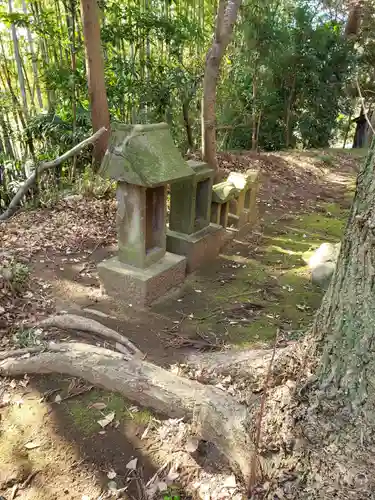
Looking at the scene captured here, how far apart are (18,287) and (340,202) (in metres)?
7.52

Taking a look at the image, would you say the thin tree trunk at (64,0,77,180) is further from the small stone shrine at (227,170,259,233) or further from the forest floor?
the small stone shrine at (227,170,259,233)

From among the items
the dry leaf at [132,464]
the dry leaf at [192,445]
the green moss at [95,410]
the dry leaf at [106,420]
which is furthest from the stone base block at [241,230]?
the dry leaf at [132,464]

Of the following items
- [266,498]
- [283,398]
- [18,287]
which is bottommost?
[18,287]

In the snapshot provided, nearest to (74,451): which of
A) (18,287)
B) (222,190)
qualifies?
(18,287)

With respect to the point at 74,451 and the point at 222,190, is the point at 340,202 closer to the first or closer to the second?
the point at 222,190

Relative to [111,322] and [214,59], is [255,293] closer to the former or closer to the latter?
[111,322]

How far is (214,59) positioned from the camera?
251 inches

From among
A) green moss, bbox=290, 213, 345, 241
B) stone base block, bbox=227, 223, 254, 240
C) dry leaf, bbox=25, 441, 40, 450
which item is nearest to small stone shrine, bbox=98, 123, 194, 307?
stone base block, bbox=227, 223, 254, 240

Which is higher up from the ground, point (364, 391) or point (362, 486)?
point (364, 391)

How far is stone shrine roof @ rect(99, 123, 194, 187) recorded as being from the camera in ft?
12.2

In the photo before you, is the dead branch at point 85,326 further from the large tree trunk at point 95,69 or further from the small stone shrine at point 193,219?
the large tree trunk at point 95,69

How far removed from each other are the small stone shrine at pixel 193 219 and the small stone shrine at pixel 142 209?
1.29ft

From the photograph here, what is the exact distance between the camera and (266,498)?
5.87 ft

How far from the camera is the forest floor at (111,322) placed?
7.08 ft
